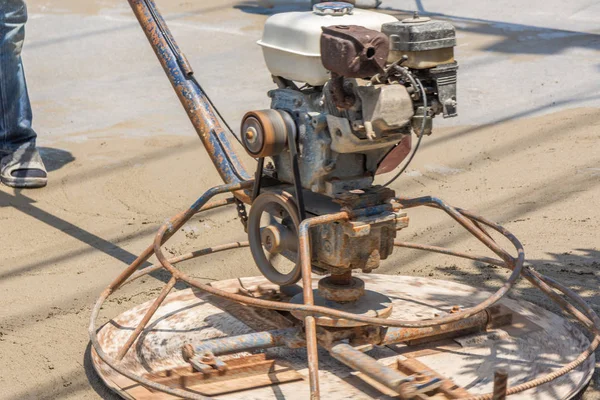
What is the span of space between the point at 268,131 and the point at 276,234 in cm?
36

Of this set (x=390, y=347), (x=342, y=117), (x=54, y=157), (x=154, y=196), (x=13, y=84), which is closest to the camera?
(x=342, y=117)

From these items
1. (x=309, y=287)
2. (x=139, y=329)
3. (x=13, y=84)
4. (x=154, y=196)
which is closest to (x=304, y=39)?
(x=309, y=287)

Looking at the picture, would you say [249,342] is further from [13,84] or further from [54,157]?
[54,157]

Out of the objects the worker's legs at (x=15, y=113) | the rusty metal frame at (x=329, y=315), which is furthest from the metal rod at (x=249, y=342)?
the worker's legs at (x=15, y=113)

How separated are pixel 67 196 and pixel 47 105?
1.69 metres

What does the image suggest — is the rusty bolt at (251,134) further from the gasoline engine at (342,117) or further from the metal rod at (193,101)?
the metal rod at (193,101)

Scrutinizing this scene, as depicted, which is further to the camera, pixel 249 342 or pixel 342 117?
pixel 249 342

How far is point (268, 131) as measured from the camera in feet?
10.2

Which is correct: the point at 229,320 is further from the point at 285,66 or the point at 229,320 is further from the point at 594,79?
the point at 594,79

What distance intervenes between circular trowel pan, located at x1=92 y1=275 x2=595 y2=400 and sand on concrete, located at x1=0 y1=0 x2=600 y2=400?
15cm

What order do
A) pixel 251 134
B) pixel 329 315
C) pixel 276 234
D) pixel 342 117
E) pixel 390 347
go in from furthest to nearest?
pixel 390 347
pixel 276 234
pixel 251 134
pixel 342 117
pixel 329 315

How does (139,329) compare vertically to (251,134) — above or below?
below

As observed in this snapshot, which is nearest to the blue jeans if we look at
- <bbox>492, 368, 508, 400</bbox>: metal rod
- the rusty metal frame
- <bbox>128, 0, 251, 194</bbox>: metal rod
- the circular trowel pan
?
<bbox>128, 0, 251, 194</bbox>: metal rod

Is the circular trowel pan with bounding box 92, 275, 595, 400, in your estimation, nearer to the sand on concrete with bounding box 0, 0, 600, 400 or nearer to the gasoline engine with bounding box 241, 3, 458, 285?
the sand on concrete with bounding box 0, 0, 600, 400
